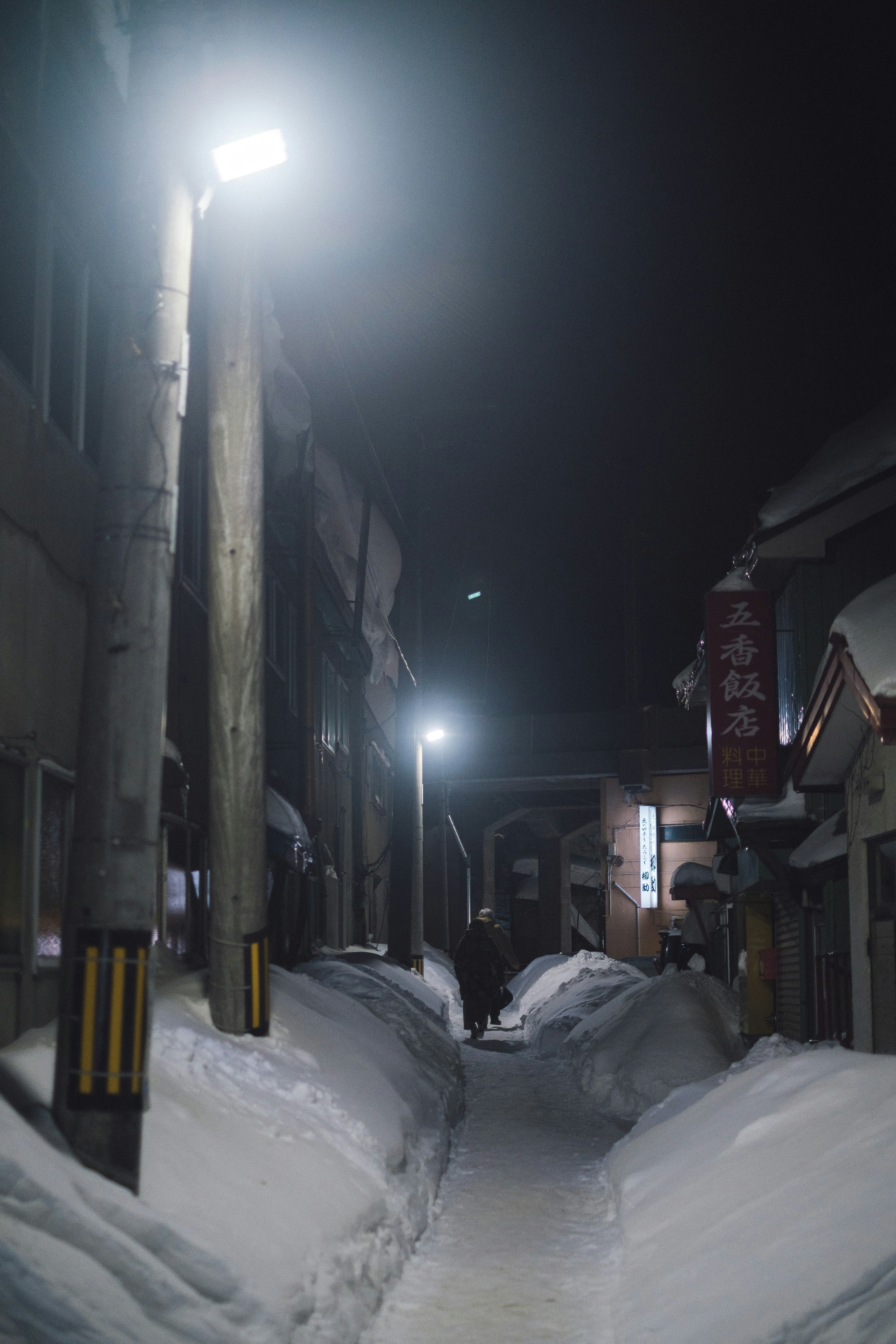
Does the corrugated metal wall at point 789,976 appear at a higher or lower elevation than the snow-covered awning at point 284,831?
lower

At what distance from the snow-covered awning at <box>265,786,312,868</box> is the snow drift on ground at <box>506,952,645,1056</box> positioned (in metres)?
6.12

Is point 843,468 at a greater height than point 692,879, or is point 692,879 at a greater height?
point 843,468

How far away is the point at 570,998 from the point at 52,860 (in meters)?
16.2

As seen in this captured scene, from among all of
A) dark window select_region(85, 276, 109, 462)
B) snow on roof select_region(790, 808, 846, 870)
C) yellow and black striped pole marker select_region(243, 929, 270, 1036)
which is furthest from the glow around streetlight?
snow on roof select_region(790, 808, 846, 870)

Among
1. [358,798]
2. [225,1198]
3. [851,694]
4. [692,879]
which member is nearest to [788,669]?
[851,694]

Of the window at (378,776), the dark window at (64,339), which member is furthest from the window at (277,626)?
the window at (378,776)

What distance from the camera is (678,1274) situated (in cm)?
547

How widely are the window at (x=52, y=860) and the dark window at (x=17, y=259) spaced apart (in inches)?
108

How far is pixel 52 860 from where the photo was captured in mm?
8273

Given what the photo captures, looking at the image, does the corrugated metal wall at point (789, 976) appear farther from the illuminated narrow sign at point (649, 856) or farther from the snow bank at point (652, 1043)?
the illuminated narrow sign at point (649, 856)

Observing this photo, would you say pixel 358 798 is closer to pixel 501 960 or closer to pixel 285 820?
pixel 501 960

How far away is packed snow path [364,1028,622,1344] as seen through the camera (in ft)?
18.8

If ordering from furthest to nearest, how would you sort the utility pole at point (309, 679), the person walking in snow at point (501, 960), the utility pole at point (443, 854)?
the utility pole at point (443, 854) < the person walking in snow at point (501, 960) < the utility pole at point (309, 679)

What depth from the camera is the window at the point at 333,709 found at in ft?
75.8
